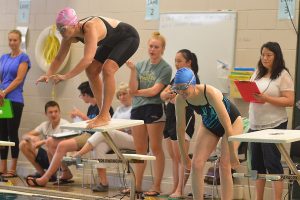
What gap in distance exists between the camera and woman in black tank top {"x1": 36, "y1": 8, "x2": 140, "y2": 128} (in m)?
4.33

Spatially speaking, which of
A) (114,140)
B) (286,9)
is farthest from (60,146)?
(286,9)

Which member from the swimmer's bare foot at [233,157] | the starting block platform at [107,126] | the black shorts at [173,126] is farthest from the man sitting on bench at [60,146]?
the swimmer's bare foot at [233,157]

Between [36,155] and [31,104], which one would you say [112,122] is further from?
[31,104]

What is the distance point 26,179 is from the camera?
6488 mm

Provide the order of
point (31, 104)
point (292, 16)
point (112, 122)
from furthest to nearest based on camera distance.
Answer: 1. point (31, 104)
2. point (292, 16)
3. point (112, 122)

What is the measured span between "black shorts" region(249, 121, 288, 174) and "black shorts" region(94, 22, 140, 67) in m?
1.42

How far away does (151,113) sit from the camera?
19.5 ft

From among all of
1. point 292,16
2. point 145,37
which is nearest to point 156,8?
point 145,37

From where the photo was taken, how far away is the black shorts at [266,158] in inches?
198

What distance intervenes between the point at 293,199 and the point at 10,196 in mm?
2605

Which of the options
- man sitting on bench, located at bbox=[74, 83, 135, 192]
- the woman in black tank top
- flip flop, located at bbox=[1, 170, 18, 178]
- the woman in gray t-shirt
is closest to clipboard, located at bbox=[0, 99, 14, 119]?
flip flop, located at bbox=[1, 170, 18, 178]

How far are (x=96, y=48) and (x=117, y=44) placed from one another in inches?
11.4

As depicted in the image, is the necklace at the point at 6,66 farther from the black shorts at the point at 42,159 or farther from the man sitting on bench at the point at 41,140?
the black shorts at the point at 42,159

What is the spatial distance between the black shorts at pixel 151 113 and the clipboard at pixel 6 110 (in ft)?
5.87
